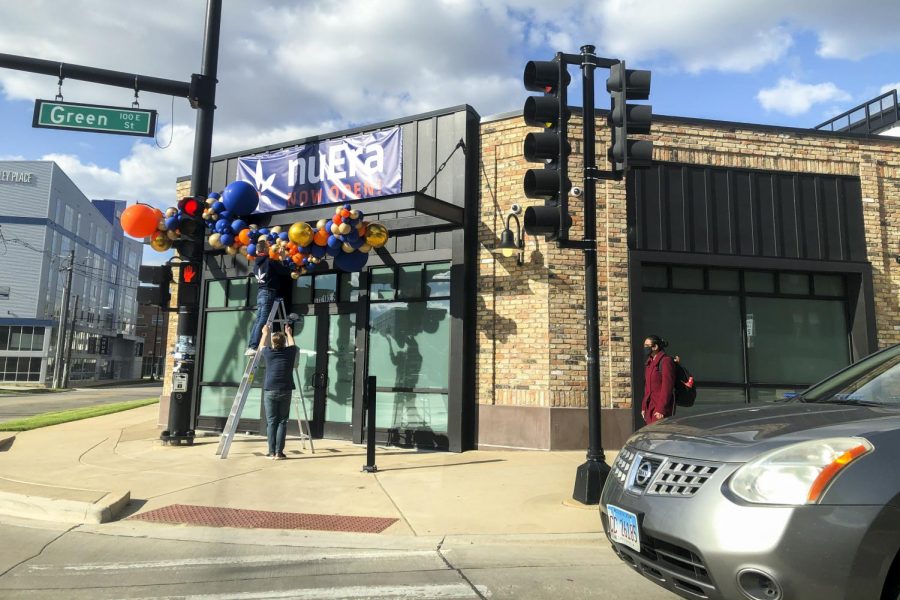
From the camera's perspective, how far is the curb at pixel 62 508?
5789 mm

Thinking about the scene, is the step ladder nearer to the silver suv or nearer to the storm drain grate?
the storm drain grate

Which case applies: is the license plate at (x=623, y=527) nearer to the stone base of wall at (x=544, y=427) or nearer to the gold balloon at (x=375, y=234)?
the stone base of wall at (x=544, y=427)

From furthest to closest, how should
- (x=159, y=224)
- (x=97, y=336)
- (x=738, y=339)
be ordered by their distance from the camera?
1. (x=97, y=336)
2. (x=738, y=339)
3. (x=159, y=224)

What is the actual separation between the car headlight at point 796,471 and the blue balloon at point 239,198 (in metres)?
8.90

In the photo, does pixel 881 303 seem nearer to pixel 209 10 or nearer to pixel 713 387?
pixel 713 387

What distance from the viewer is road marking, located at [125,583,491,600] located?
156 inches

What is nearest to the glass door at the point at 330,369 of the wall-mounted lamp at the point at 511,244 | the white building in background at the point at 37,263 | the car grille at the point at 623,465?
the wall-mounted lamp at the point at 511,244

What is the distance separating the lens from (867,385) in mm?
3723

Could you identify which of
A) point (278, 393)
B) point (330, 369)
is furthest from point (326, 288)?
point (278, 393)

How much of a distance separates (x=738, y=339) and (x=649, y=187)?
9.53 feet

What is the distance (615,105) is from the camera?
649 cm

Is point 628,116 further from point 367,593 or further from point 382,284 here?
point 382,284

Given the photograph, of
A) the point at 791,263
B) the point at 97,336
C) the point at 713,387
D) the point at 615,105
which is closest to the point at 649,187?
the point at 791,263

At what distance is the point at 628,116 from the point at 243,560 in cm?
529
